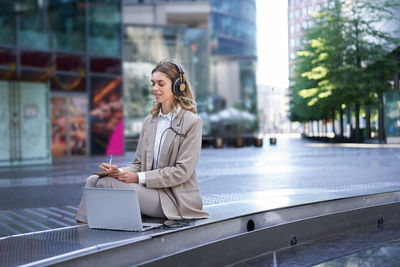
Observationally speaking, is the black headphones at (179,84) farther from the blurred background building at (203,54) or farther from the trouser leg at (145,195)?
the blurred background building at (203,54)

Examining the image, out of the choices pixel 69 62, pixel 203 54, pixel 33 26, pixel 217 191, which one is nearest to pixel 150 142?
pixel 217 191

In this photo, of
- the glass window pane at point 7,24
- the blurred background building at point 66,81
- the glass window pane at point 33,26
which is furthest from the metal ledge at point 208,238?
the glass window pane at point 33,26

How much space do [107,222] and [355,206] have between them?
3.05m

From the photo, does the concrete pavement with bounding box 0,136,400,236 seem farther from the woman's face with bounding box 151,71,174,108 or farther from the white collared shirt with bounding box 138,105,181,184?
the woman's face with bounding box 151,71,174,108

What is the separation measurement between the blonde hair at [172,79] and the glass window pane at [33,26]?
1688 cm

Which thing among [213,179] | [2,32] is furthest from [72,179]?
[2,32]

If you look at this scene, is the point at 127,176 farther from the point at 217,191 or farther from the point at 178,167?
the point at 217,191

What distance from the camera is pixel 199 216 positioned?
13.6 feet

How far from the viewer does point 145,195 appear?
3949 millimetres

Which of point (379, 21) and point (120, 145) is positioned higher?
point (379, 21)

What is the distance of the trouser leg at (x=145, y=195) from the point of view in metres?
3.88

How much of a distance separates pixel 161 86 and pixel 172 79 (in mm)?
102

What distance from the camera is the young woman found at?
3.94m

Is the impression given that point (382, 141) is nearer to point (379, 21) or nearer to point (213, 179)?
point (379, 21)
